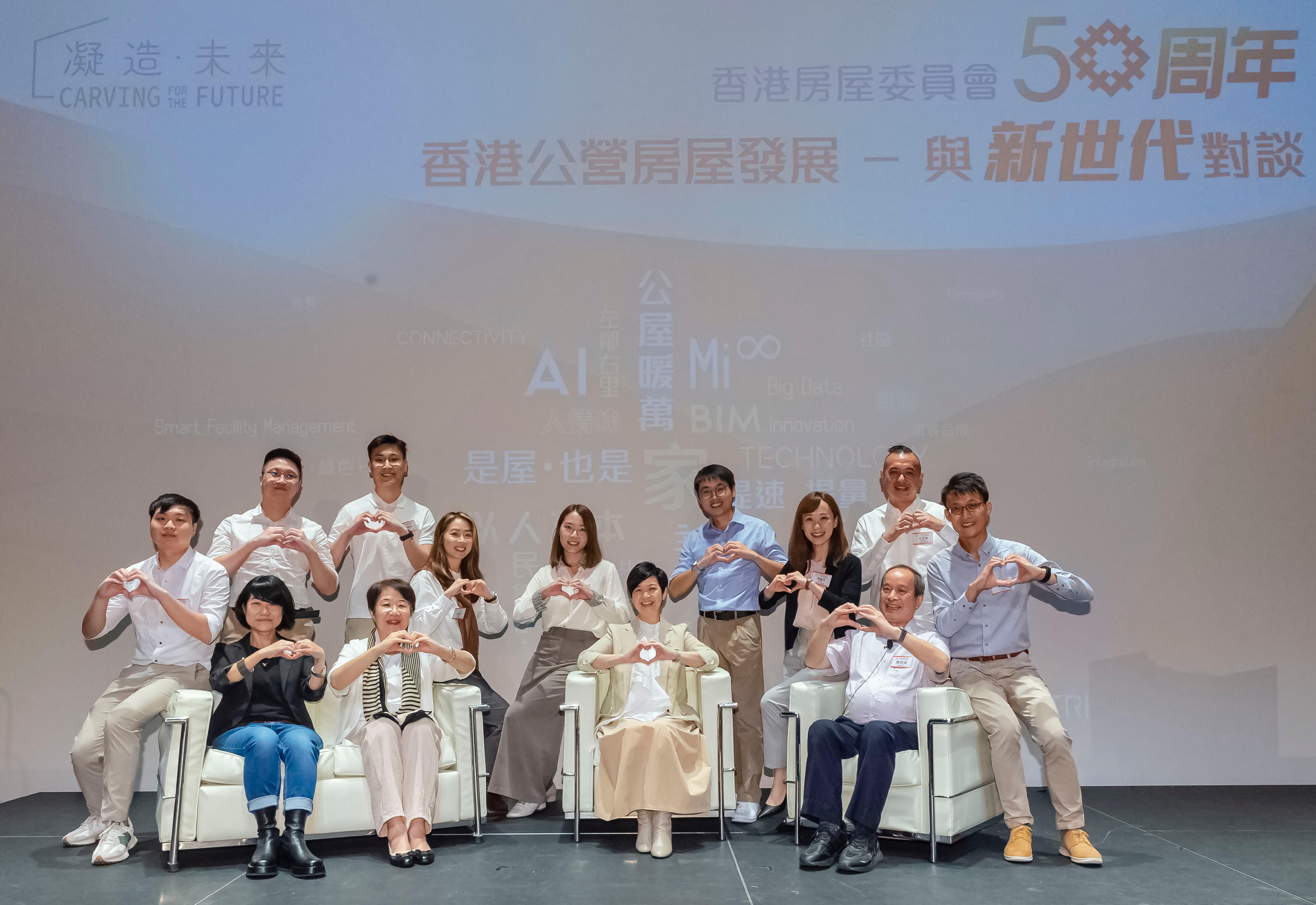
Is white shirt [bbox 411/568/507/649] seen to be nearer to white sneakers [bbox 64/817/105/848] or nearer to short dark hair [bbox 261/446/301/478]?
short dark hair [bbox 261/446/301/478]

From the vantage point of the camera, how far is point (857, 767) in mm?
4055

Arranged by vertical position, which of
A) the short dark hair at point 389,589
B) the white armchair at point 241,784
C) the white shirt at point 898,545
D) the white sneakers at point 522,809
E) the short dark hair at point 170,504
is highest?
the short dark hair at point 170,504

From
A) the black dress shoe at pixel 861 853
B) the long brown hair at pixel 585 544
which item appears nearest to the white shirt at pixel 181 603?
the long brown hair at pixel 585 544

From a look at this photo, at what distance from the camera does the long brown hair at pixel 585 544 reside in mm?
4867

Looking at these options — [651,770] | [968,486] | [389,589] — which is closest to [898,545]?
[968,486]

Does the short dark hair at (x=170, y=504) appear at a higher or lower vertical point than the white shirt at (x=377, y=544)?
higher

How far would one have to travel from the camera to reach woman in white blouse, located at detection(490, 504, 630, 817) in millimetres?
4715

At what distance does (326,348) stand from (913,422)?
314 centimetres

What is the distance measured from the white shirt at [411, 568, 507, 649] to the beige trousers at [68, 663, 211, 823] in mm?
896

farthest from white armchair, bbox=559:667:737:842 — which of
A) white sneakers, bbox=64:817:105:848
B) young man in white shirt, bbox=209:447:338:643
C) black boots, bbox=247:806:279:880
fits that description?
white sneakers, bbox=64:817:105:848

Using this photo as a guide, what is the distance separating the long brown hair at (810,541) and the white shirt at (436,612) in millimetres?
1417

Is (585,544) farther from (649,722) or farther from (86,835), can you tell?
A: (86,835)

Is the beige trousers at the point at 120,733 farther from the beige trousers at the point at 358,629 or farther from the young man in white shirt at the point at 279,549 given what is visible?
the beige trousers at the point at 358,629

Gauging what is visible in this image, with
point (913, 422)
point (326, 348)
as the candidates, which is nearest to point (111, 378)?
point (326, 348)
